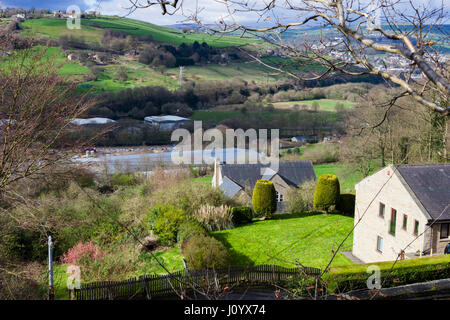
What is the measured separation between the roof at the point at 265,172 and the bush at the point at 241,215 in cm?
490

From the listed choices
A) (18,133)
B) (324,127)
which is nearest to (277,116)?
(324,127)

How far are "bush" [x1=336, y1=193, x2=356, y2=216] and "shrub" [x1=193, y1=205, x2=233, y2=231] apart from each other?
27.7 feet

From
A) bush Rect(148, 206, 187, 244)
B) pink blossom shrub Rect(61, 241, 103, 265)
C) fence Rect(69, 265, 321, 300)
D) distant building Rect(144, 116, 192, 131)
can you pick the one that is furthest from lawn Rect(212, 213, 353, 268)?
distant building Rect(144, 116, 192, 131)

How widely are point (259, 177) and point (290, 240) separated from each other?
1112 centimetres

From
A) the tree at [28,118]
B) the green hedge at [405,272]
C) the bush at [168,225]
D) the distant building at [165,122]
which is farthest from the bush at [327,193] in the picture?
the distant building at [165,122]

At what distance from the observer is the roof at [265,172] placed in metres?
30.2

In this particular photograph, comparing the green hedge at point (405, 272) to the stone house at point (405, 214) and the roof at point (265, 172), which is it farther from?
the roof at point (265, 172)

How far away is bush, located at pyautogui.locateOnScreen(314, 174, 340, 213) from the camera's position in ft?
84.3

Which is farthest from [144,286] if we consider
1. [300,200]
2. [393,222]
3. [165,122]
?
[165,122]

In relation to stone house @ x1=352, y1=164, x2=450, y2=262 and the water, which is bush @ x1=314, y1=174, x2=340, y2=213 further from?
the water

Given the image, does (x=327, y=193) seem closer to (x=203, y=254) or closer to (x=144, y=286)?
(x=203, y=254)

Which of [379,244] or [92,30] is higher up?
[92,30]

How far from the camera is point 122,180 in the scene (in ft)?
110
